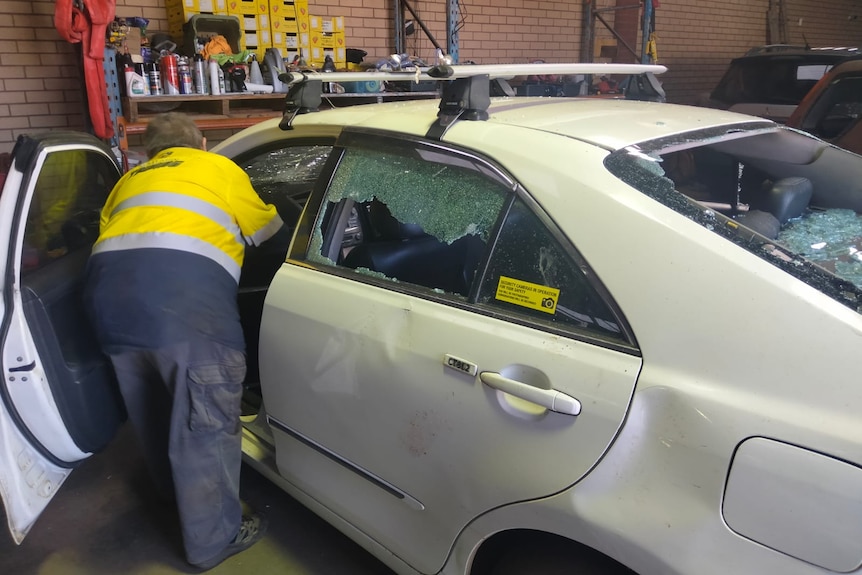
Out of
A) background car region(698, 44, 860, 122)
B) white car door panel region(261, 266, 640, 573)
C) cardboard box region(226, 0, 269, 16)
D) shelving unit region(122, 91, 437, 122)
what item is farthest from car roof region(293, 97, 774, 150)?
background car region(698, 44, 860, 122)

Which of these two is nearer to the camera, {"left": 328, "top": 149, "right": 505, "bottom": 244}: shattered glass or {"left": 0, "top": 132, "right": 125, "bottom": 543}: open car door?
{"left": 328, "top": 149, "right": 505, "bottom": 244}: shattered glass

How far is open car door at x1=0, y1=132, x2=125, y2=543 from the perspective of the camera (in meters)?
1.94

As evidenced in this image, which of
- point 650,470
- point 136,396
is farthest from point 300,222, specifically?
point 650,470

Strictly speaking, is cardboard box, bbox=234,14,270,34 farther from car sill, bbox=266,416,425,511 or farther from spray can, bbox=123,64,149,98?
car sill, bbox=266,416,425,511

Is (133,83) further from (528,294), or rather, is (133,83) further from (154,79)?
(528,294)

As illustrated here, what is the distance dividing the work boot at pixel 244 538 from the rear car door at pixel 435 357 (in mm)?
423

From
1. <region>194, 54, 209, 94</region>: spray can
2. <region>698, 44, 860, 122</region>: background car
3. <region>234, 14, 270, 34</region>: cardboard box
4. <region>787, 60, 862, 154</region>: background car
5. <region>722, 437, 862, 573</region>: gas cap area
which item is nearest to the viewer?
<region>722, 437, 862, 573</region>: gas cap area

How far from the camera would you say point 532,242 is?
1.47 meters

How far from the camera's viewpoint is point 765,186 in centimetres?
234

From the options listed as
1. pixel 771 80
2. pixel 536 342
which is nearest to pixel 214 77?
pixel 536 342

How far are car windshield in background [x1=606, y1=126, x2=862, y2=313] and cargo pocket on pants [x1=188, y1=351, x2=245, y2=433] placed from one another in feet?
4.58

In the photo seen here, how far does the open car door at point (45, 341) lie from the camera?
76.4 inches

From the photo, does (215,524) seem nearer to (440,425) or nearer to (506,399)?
(440,425)

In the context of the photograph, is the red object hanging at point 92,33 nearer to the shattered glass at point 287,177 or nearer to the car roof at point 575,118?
the shattered glass at point 287,177
